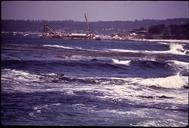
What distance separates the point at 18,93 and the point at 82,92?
135 centimetres

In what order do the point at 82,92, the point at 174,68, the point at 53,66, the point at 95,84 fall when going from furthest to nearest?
the point at 174,68
the point at 53,66
the point at 95,84
the point at 82,92

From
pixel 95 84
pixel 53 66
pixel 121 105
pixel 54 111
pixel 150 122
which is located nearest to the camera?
pixel 150 122

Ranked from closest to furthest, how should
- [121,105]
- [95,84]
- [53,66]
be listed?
1. [121,105]
2. [95,84]
3. [53,66]

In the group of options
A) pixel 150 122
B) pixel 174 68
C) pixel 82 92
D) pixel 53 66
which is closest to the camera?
pixel 150 122

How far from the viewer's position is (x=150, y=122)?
4.12m

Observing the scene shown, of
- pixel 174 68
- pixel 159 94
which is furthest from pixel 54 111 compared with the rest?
pixel 174 68

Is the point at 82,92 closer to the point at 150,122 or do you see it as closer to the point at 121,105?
the point at 121,105

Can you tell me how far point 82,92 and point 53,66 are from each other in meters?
4.78

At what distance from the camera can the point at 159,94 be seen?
20.9ft

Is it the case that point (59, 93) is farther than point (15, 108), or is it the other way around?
point (59, 93)

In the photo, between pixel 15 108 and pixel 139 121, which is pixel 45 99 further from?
pixel 139 121

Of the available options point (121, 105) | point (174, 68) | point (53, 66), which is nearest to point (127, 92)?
point (121, 105)

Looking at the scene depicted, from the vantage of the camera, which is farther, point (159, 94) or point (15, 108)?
point (159, 94)

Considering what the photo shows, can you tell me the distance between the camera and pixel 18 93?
5.89 m
